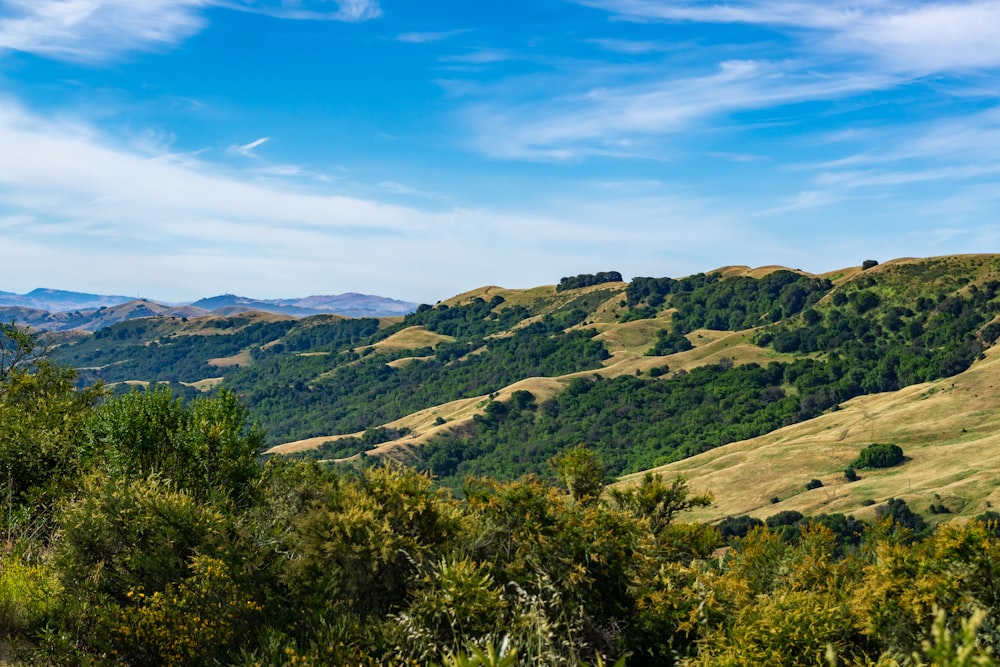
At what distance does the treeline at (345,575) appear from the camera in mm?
13594

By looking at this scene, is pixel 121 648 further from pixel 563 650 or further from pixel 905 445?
pixel 905 445

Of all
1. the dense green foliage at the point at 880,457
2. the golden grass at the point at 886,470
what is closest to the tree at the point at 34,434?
the golden grass at the point at 886,470

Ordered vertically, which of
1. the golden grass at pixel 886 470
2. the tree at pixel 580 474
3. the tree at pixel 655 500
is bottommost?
the golden grass at pixel 886 470

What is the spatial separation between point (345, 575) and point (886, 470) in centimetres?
11612

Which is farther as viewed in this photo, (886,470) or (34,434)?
(886,470)

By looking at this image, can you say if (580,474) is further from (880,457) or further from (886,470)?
(880,457)

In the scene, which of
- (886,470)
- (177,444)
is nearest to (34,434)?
(177,444)

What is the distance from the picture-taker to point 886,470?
4405 inches

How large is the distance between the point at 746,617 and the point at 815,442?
12895 centimetres

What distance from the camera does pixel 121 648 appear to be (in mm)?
13648

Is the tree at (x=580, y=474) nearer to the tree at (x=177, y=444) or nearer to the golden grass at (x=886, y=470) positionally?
the tree at (x=177, y=444)

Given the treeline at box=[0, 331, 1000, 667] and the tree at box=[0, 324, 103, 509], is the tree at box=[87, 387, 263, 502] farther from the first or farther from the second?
the tree at box=[0, 324, 103, 509]

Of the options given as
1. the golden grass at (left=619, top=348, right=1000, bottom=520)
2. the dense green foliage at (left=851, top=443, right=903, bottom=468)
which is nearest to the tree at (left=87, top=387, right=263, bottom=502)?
the golden grass at (left=619, top=348, right=1000, bottom=520)

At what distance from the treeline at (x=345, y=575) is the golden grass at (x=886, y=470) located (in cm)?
7855
